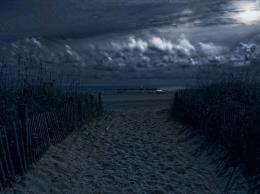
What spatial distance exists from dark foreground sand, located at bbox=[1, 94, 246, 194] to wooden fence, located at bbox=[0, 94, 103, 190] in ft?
0.75

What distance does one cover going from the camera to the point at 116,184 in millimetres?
9977

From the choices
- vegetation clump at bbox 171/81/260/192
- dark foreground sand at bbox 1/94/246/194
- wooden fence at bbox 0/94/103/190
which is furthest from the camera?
vegetation clump at bbox 171/81/260/192

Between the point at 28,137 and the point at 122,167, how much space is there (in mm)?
2685

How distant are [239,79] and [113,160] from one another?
374 inches

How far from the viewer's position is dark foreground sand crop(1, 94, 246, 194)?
378 inches

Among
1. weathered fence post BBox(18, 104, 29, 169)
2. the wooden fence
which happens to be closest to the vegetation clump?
the wooden fence

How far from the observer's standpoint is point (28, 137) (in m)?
9.92

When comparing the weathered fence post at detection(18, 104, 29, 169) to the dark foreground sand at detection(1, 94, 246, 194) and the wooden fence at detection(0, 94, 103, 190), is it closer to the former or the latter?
the wooden fence at detection(0, 94, 103, 190)

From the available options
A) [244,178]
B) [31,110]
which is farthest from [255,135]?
[31,110]

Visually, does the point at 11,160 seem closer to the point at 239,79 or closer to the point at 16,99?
the point at 16,99

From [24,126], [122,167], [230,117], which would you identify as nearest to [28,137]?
[24,126]

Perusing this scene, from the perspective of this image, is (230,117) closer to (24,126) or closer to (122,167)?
(122,167)

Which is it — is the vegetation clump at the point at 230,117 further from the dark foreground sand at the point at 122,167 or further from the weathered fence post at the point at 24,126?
the weathered fence post at the point at 24,126

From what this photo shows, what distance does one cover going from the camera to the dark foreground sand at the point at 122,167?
9609mm
